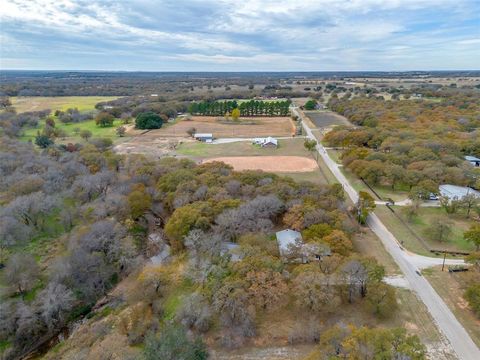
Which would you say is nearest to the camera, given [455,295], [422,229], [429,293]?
[455,295]

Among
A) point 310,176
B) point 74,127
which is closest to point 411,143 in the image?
point 310,176

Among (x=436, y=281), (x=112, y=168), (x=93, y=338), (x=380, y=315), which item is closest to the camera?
(x=93, y=338)

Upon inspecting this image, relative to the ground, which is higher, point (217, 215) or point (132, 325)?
point (217, 215)

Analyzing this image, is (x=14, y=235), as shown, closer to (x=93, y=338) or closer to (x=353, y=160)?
(x=93, y=338)

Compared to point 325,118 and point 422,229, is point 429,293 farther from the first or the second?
point 325,118

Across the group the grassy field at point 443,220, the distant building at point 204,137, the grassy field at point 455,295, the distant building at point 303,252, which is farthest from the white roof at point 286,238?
the distant building at point 204,137

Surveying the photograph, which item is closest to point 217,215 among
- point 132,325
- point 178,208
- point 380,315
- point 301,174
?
point 178,208
